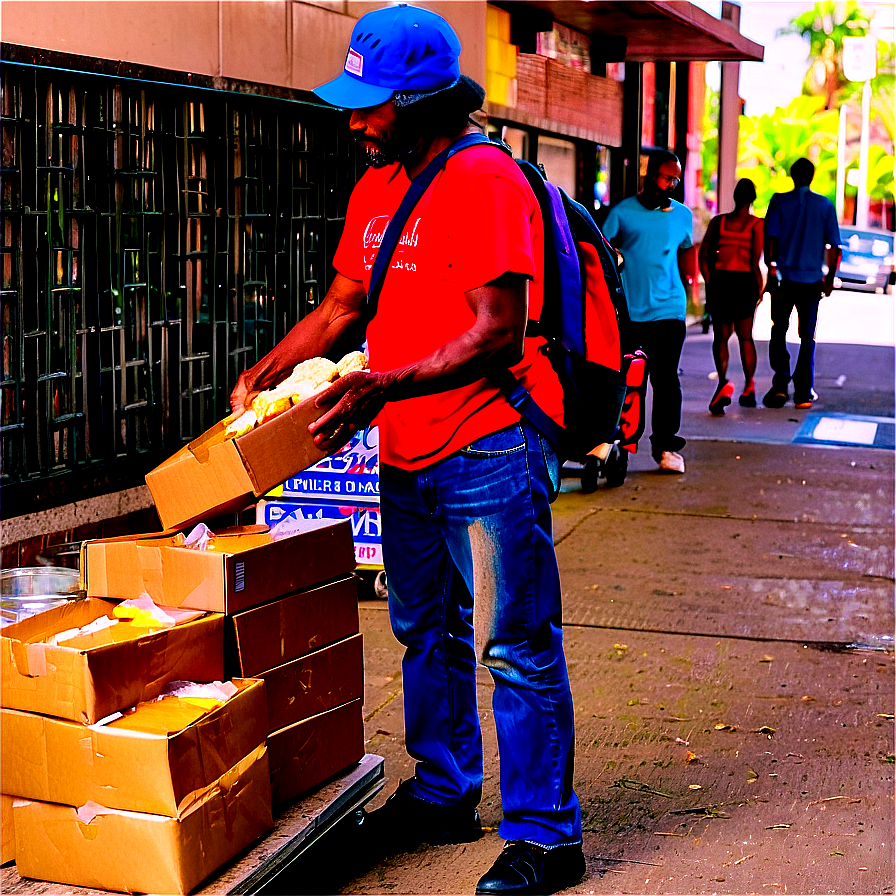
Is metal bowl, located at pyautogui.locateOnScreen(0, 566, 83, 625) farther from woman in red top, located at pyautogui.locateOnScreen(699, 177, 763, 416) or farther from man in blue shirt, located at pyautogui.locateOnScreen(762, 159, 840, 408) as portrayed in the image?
man in blue shirt, located at pyautogui.locateOnScreen(762, 159, 840, 408)

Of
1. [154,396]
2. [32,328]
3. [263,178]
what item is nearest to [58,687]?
[32,328]

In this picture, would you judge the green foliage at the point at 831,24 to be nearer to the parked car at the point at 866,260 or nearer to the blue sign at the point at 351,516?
the parked car at the point at 866,260

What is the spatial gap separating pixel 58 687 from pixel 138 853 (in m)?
0.40

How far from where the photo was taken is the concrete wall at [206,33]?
460 centimetres

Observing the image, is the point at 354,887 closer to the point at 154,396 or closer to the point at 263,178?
the point at 154,396

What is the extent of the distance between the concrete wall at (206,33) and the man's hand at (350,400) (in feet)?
7.18

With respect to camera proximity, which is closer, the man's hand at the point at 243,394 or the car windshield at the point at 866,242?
the man's hand at the point at 243,394

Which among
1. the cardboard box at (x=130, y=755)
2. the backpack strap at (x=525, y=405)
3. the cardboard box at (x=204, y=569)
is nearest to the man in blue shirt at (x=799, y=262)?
the backpack strap at (x=525, y=405)

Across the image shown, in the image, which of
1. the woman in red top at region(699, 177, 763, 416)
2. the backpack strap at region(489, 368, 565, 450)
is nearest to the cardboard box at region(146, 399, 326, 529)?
the backpack strap at region(489, 368, 565, 450)

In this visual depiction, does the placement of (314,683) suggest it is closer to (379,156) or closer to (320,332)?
(320,332)

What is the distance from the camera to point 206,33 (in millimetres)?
5555

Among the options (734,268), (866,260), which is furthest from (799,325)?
(866,260)

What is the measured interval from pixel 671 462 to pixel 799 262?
11.9 feet

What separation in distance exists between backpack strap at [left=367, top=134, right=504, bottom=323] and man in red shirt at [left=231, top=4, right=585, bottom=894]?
0.07 feet
